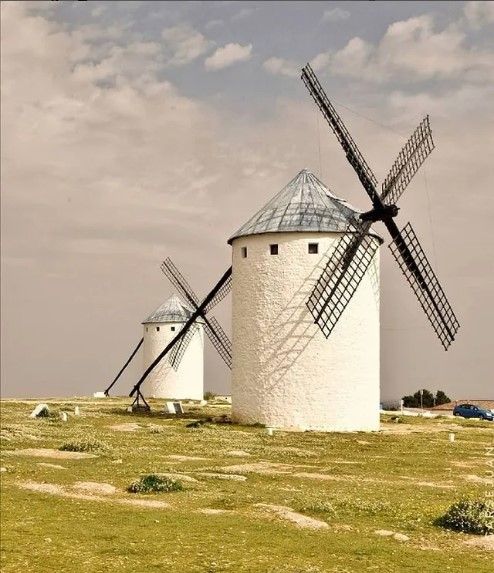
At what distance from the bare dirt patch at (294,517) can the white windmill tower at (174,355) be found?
51011mm

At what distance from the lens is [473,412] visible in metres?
57.2

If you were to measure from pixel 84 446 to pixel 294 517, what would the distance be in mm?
11445

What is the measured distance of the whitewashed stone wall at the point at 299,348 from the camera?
116ft

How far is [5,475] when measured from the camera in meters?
19.7

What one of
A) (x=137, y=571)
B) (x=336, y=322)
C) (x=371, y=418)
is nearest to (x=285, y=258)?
(x=336, y=322)

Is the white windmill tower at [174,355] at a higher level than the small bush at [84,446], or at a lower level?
higher

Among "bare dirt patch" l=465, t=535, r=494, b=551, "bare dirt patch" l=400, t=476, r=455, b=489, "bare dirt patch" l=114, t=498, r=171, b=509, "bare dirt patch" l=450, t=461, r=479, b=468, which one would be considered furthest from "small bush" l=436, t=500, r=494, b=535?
"bare dirt patch" l=450, t=461, r=479, b=468

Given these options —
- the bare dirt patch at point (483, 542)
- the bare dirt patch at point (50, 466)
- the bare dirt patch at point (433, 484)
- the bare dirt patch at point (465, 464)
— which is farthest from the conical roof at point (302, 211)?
the bare dirt patch at point (483, 542)

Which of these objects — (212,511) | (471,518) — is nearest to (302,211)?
(212,511)

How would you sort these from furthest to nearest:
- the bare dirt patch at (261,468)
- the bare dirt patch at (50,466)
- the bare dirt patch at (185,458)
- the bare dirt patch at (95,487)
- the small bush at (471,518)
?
the bare dirt patch at (185,458)
the bare dirt patch at (261,468)
the bare dirt patch at (50,466)
the bare dirt patch at (95,487)
the small bush at (471,518)

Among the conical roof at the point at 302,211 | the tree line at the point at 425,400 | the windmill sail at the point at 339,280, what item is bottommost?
the tree line at the point at 425,400

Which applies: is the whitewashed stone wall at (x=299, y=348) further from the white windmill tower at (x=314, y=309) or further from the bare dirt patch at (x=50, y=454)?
the bare dirt patch at (x=50, y=454)

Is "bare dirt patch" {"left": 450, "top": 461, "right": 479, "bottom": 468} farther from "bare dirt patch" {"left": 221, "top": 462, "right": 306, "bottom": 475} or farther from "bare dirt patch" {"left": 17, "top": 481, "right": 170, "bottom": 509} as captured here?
"bare dirt patch" {"left": 17, "top": 481, "right": 170, "bottom": 509}

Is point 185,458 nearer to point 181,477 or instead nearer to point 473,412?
point 181,477
